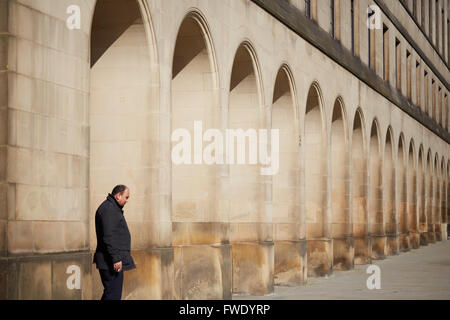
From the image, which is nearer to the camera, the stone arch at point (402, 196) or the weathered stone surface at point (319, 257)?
the weathered stone surface at point (319, 257)

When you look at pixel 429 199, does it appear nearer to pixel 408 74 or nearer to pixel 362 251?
pixel 408 74

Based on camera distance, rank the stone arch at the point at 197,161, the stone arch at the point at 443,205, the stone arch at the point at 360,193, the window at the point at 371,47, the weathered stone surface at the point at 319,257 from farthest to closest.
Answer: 1. the stone arch at the point at 443,205
2. the window at the point at 371,47
3. the stone arch at the point at 360,193
4. the weathered stone surface at the point at 319,257
5. the stone arch at the point at 197,161

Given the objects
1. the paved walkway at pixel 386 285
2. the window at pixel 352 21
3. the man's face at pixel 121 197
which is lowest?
the paved walkway at pixel 386 285

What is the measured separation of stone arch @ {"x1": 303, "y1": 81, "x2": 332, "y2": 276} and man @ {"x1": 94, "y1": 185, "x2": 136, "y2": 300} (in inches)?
489

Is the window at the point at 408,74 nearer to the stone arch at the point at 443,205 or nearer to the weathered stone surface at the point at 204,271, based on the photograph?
the stone arch at the point at 443,205

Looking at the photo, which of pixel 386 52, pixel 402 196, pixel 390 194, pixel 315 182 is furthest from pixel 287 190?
pixel 402 196

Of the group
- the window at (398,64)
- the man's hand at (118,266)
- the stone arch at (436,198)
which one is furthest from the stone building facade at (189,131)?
the stone arch at (436,198)

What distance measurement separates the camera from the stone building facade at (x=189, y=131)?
29.9 feet

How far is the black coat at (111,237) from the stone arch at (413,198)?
28472mm

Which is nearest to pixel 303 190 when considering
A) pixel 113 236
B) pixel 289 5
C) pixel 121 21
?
pixel 289 5

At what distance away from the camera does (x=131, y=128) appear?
41.4 ft

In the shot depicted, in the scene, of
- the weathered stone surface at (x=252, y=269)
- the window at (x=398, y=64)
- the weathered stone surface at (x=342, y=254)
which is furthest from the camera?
the window at (x=398, y=64)
